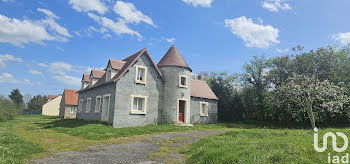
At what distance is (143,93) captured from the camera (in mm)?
21078

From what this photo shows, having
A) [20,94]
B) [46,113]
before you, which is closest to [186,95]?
[46,113]

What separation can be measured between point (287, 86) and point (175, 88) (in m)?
10.5

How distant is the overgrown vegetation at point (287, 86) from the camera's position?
21.8 meters

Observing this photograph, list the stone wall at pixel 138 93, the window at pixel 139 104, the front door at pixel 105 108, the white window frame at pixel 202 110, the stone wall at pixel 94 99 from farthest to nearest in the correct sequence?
the white window frame at pixel 202 110, the front door at pixel 105 108, the window at pixel 139 104, the stone wall at pixel 94 99, the stone wall at pixel 138 93

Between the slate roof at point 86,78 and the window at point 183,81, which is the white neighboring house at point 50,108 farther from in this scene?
the window at point 183,81

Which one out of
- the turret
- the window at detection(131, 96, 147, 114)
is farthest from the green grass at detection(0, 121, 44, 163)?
the turret

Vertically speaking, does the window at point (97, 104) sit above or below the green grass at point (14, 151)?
above

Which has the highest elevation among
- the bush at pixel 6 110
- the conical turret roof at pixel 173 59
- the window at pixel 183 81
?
the conical turret roof at pixel 173 59

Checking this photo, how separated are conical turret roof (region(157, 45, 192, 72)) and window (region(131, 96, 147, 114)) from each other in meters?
4.53

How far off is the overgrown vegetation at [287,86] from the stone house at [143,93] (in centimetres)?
949

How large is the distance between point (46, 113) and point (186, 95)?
45.7m

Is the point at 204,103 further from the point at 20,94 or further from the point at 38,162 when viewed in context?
the point at 20,94

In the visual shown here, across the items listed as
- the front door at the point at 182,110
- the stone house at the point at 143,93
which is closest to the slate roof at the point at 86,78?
the stone house at the point at 143,93

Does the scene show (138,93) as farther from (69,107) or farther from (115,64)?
(69,107)
